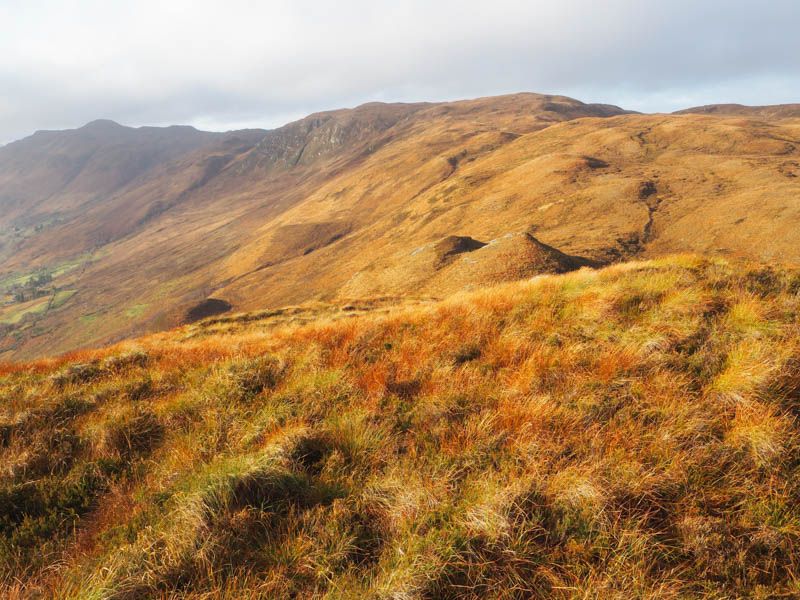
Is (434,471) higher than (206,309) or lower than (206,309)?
higher

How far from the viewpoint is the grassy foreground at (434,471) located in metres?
2.53

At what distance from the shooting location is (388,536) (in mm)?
2811

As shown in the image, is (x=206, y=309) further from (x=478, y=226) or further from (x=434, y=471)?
(x=434, y=471)

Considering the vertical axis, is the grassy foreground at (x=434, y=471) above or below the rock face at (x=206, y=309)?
above

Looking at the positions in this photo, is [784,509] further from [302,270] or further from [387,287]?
[302,270]

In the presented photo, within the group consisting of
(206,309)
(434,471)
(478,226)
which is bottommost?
(206,309)

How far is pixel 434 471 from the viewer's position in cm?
334

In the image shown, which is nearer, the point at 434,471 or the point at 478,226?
the point at 434,471

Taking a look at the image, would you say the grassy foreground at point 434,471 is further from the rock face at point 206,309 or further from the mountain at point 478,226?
the rock face at point 206,309

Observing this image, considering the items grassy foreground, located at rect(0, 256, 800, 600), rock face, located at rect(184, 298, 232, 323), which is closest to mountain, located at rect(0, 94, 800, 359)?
rock face, located at rect(184, 298, 232, 323)

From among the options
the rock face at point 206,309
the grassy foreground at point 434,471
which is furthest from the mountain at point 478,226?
the grassy foreground at point 434,471

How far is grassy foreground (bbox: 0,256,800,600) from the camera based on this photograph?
2525 millimetres

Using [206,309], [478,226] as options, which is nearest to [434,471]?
[478,226]

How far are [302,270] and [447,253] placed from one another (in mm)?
45639
